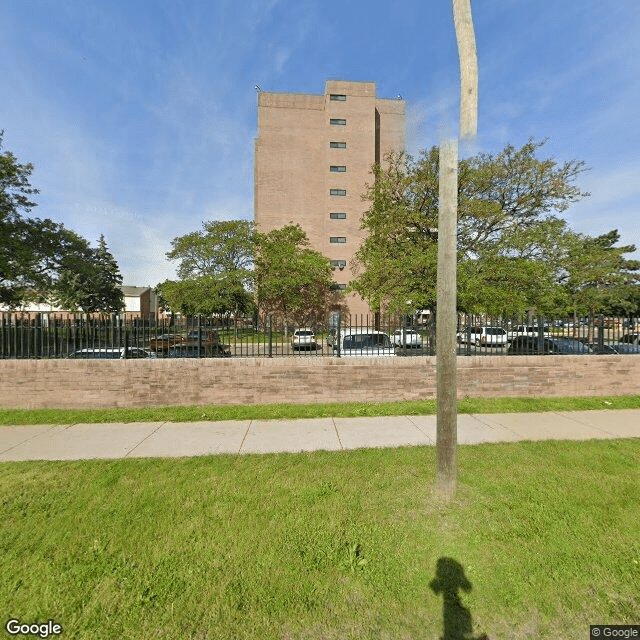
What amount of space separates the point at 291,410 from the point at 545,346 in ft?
22.2

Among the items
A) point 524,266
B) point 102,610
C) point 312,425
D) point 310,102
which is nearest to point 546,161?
point 524,266

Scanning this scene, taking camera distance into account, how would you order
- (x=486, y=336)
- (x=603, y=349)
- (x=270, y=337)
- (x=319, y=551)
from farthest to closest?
(x=603, y=349) → (x=486, y=336) → (x=270, y=337) → (x=319, y=551)

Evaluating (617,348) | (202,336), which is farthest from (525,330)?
(202,336)

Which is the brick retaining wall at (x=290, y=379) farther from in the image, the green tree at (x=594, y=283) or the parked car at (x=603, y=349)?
the green tree at (x=594, y=283)

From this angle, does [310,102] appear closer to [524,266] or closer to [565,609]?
[524,266]

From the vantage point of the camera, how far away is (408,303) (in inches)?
566

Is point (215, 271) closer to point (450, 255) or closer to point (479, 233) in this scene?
point (479, 233)

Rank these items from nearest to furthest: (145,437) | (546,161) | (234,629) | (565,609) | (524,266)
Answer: (234,629) < (565,609) < (145,437) < (524,266) < (546,161)

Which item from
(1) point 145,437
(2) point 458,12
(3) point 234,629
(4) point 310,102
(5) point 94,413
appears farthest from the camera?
(4) point 310,102

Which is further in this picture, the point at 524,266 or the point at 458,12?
the point at 524,266

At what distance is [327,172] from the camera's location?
41.2m

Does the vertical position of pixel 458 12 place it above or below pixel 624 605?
above

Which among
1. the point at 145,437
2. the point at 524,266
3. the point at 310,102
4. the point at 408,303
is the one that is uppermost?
the point at 310,102

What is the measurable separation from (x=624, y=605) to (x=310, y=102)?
164ft
